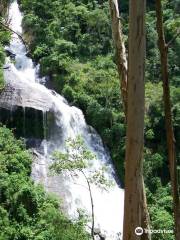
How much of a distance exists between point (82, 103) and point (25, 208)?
807cm

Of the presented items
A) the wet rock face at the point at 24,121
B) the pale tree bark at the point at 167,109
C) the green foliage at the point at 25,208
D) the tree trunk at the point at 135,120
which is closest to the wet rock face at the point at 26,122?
the wet rock face at the point at 24,121

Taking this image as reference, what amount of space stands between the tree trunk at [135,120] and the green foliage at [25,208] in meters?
10.3

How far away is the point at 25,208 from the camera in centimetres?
1703

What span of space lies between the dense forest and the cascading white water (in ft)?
1.89

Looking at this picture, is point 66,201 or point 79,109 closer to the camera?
point 66,201

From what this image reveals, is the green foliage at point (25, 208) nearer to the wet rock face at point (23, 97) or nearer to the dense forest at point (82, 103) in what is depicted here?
the dense forest at point (82, 103)

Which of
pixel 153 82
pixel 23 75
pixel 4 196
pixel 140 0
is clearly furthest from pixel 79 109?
pixel 140 0

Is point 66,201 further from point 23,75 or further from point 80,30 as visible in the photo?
point 80,30

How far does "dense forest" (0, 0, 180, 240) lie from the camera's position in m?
16.7

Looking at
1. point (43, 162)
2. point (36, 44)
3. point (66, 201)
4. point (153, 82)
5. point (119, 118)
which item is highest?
point (36, 44)

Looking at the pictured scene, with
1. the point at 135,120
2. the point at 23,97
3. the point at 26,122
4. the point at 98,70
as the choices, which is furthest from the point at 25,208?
the point at 135,120

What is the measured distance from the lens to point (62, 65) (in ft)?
84.2

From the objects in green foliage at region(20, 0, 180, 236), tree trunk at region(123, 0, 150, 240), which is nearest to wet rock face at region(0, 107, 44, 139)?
green foliage at region(20, 0, 180, 236)

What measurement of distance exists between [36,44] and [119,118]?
24.0 ft
